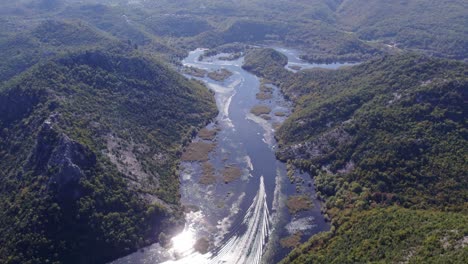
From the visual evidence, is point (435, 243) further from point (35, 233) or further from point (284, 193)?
point (35, 233)

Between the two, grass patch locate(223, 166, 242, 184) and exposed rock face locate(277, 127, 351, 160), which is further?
exposed rock face locate(277, 127, 351, 160)

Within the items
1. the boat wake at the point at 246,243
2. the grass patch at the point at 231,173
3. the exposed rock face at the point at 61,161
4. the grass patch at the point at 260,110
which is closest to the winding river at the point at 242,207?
the boat wake at the point at 246,243

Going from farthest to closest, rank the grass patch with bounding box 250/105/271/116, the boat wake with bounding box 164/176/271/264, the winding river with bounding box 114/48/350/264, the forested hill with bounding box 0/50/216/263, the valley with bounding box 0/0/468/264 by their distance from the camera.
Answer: the grass patch with bounding box 250/105/271/116
the winding river with bounding box 114/48/350/264
the boat wake with bounding box 164/176/271/264
the forested hill with bounding box 0/50/216/263
the valley with bounding box 0/0/468/264

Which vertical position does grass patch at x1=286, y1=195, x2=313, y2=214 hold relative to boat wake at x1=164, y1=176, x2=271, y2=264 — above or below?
above

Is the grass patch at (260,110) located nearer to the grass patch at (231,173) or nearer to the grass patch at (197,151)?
the grass patch at (197,151)

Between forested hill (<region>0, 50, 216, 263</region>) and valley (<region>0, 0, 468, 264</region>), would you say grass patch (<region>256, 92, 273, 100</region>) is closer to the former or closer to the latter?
valley (<region>0, 0, 468, 264</region>)

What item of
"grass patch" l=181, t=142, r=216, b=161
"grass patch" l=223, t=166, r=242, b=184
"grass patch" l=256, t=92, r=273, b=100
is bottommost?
"grass patch" l=181, t=142, r=216, b=161

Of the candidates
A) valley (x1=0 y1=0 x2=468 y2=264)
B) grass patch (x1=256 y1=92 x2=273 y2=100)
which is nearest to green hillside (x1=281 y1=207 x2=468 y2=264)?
valley (x1=0 y1=0 x2=468 y2=264)
